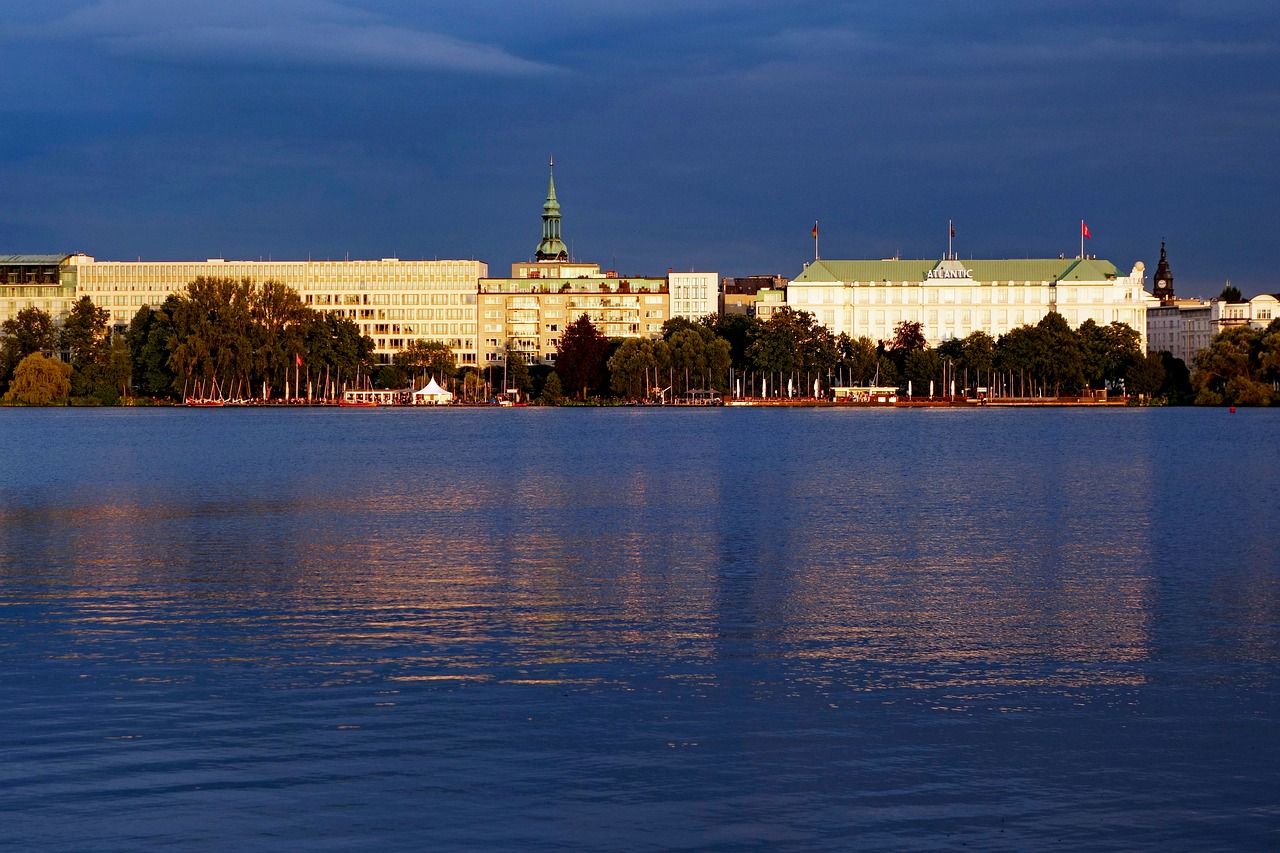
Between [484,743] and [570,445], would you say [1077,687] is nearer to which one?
[484,743]

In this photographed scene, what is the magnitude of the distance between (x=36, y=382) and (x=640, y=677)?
190m

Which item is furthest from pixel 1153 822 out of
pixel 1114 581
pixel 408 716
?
pixel 1114 581

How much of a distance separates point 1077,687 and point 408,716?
840 cm

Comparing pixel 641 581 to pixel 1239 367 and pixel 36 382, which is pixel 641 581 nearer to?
pixel 1239 367

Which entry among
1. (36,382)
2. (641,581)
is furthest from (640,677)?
(36,382)

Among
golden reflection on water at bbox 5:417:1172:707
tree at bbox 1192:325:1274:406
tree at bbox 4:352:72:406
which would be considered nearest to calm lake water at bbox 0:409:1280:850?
golden reflection on water at bbox 5:417:1172:707

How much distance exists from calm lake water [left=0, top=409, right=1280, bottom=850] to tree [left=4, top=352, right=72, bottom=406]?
158m

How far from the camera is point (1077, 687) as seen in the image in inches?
792

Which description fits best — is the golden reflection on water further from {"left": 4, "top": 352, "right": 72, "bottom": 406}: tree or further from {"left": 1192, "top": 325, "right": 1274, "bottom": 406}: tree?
{"left": 4, "top": 352, "right": 72, "bottom": 406}: tree

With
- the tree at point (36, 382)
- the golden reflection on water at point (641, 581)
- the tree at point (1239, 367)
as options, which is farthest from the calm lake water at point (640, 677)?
the tree at point (36, 382)

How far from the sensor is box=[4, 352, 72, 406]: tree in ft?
642

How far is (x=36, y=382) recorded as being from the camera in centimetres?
19525

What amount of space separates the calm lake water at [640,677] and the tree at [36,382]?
157501 millimetres

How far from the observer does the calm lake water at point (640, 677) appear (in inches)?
577
